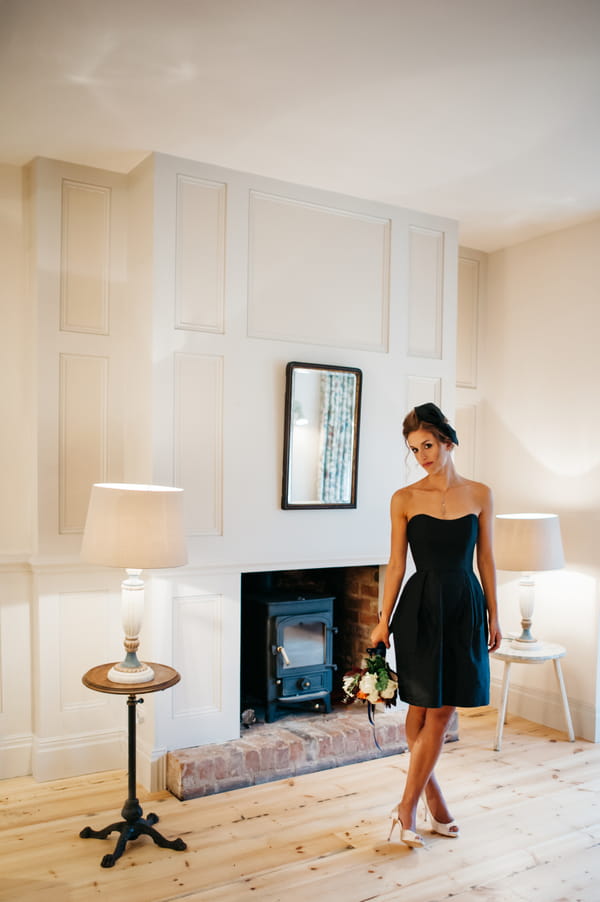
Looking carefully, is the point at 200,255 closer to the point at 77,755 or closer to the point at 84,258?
the point at 84,258

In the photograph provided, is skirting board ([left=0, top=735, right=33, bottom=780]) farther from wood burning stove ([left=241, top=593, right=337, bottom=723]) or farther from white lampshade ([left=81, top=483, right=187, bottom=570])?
white lampshade ([left=81, top=483, right=187, bottom=570])

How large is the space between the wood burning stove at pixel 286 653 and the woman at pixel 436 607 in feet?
3.35

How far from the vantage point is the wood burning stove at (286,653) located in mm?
4016

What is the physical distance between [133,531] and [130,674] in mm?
602

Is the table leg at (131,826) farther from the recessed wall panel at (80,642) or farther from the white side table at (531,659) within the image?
the white side table at (531,659)

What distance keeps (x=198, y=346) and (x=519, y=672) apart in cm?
289

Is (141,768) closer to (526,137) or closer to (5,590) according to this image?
(5,590)

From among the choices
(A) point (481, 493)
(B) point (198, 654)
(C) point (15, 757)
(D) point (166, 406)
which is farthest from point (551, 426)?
(C) point (15, 757)

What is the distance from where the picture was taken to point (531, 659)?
13.7ft

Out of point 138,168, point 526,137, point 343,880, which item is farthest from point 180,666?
point 526,137

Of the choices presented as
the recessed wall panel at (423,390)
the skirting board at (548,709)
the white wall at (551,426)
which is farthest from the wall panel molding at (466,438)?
the skirting board at (548,709)

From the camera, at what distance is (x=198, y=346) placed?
3742mm

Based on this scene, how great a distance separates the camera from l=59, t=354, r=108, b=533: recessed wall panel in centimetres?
378

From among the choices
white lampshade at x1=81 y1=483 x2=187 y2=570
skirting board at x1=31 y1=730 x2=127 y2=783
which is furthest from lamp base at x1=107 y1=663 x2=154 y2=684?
skirting board at x1=31 y1=730 x2=127 y2=783
